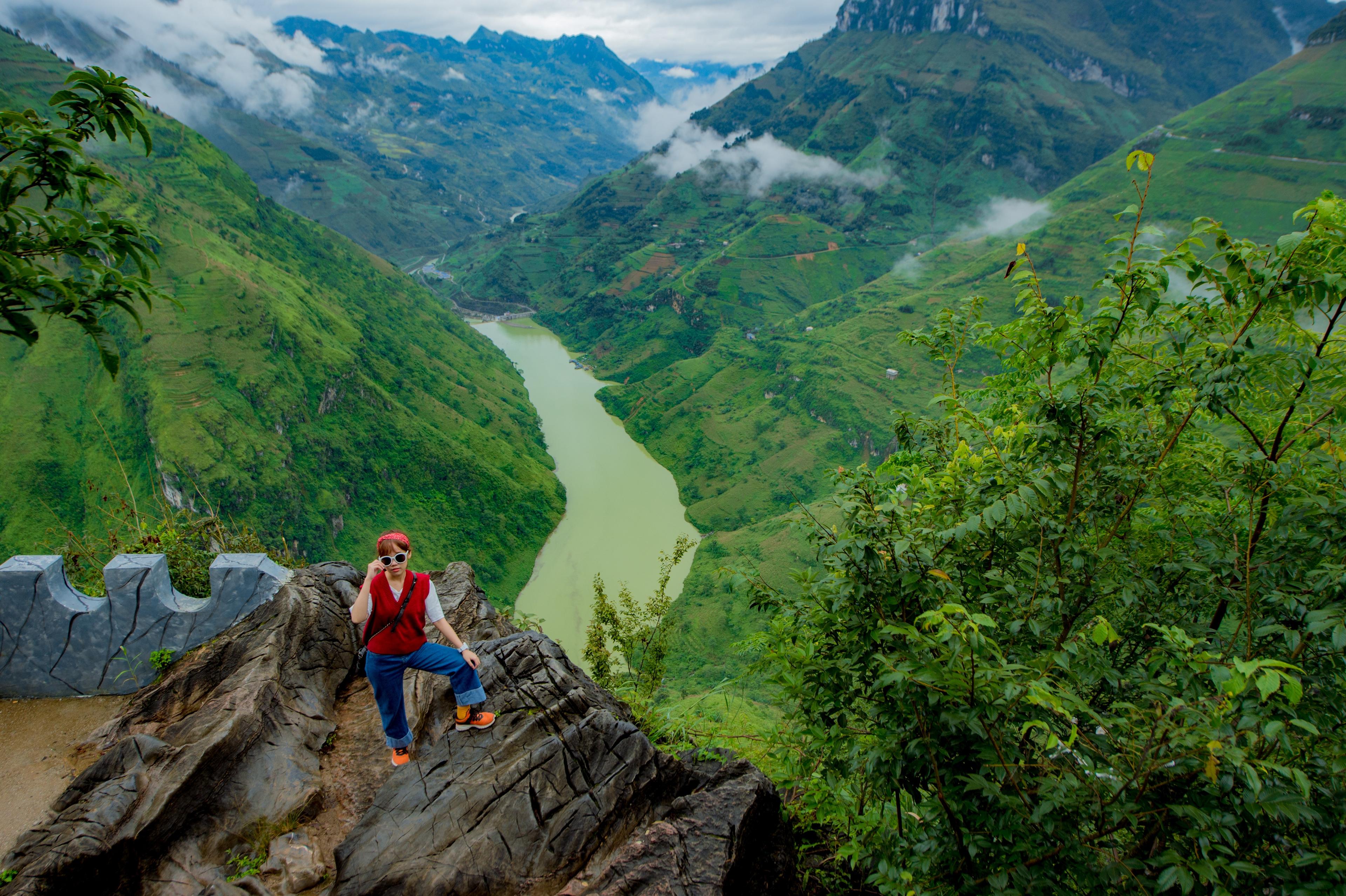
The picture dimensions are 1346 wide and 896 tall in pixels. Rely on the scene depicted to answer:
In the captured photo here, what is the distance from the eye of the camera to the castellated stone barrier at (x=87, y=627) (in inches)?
294

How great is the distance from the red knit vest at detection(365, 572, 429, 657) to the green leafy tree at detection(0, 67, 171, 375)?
2.76 metres

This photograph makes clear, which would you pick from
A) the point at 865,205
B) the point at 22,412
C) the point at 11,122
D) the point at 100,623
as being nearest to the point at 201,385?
the point at 22,412

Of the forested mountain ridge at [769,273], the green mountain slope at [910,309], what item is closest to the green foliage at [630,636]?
the green mountain slope at [910,309]

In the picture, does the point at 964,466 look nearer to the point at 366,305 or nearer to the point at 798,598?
the point at 798,598

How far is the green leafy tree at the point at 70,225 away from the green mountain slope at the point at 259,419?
4990 cm

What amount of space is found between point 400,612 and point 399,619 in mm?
68

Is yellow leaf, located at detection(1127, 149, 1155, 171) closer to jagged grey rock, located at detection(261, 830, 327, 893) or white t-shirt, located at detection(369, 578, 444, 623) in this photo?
white t-shirt, located at detection(369, 578, 444, 623)

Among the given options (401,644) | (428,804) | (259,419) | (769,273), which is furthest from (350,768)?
(769,273)

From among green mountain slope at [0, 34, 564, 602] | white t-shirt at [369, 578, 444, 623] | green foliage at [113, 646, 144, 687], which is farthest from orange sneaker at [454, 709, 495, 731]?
green mountain slope at [0, 34, 564, 602]

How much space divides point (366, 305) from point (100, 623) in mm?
104542

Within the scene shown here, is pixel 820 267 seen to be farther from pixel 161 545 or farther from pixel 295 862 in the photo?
pixel 295 862

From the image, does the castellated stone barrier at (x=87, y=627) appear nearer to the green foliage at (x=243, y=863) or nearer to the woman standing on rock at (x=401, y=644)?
the green foliage at (x=243, y=863)

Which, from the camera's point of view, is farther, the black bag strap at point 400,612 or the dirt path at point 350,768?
the dirt path at point 350,768

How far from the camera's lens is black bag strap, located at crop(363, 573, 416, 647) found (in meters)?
5.92
